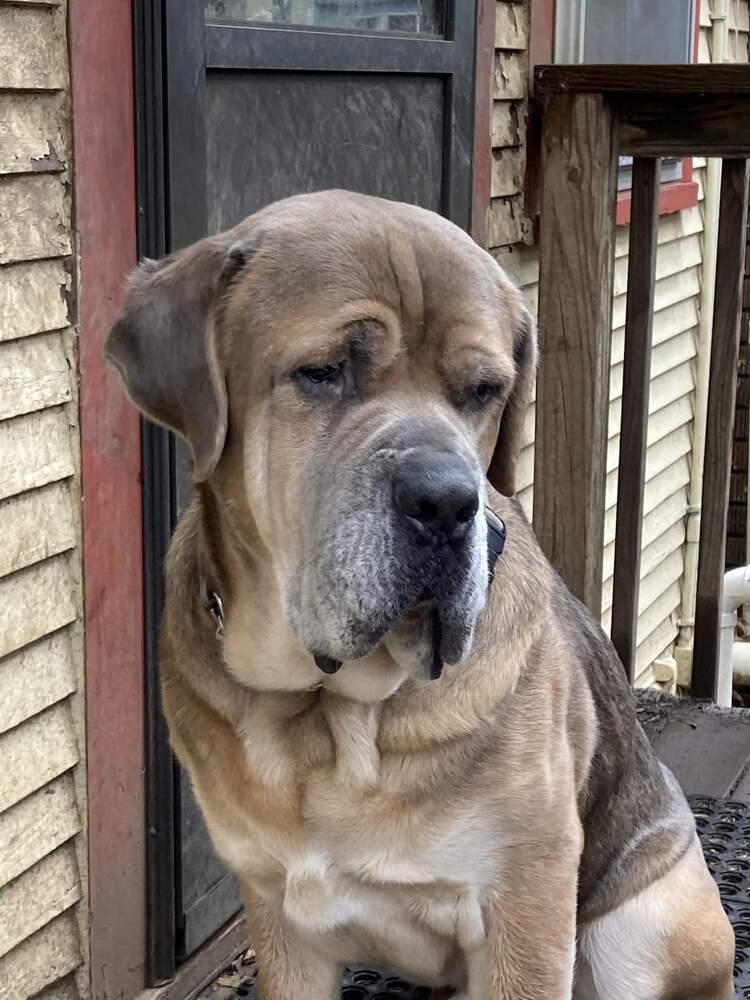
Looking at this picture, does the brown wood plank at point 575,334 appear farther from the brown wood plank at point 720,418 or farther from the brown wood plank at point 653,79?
the brown wood plank at point 720,418

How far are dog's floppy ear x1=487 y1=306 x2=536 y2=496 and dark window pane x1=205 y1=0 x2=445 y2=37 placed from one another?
48.4 inches

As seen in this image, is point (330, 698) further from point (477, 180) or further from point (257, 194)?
point (477, 180)

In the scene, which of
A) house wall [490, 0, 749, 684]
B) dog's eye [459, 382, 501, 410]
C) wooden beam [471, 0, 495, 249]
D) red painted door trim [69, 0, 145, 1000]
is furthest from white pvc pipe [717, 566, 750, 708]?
dog's eye [459, 382, 501, 410]

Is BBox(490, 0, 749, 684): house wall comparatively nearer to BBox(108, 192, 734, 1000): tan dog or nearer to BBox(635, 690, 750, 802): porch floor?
BBox(635, 690, 750, 802): porch floor

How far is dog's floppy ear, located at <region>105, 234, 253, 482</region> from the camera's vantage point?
2303 mm

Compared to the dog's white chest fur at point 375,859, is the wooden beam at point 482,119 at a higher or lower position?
higher

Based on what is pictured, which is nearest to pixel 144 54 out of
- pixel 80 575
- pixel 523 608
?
pixel 80 575

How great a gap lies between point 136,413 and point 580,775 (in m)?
1.19

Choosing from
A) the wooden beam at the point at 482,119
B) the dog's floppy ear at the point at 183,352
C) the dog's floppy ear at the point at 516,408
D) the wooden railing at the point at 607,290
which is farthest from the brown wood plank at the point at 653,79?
the dog's floppy ear at the point at 183,352

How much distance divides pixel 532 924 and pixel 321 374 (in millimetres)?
1026

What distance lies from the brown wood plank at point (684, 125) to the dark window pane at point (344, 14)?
1.96 feet

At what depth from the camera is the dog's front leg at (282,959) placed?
9.25 feet

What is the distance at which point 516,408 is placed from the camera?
8.55ft

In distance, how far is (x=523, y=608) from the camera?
2.61 m
